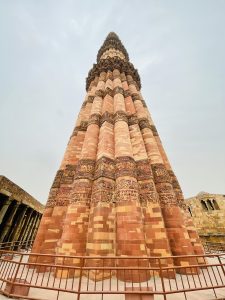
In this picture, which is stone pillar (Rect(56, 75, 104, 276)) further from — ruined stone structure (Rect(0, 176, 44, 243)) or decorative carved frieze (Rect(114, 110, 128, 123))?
ruined stone structure (Rect(0, 176, 44, 243))

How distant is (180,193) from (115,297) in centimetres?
581

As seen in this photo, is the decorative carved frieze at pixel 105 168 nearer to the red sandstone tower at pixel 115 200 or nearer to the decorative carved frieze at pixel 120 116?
the red sandstone tower at pixel 115 200

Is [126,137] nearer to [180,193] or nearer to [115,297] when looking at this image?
[180,193]

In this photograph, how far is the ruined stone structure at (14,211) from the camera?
35.4ft

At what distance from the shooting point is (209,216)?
18.9m

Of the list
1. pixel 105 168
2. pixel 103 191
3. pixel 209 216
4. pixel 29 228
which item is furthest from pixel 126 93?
pixel 209 216

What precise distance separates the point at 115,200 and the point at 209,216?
58.5 ft

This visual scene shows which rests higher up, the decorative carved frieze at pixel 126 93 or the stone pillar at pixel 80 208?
the decorative carved frieze at pixel 126 93

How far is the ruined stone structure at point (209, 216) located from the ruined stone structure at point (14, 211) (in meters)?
17.5

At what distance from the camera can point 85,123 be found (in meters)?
9.93

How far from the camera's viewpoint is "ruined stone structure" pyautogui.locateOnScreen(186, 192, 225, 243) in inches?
701

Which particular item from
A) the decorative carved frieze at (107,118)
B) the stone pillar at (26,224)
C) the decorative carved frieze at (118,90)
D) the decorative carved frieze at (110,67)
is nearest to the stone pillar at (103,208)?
the decorative carved frieze at (107,118)

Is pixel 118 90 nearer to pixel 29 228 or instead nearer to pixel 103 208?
pixel 103 208

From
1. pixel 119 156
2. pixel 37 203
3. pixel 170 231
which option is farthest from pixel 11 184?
pixel 170 231
